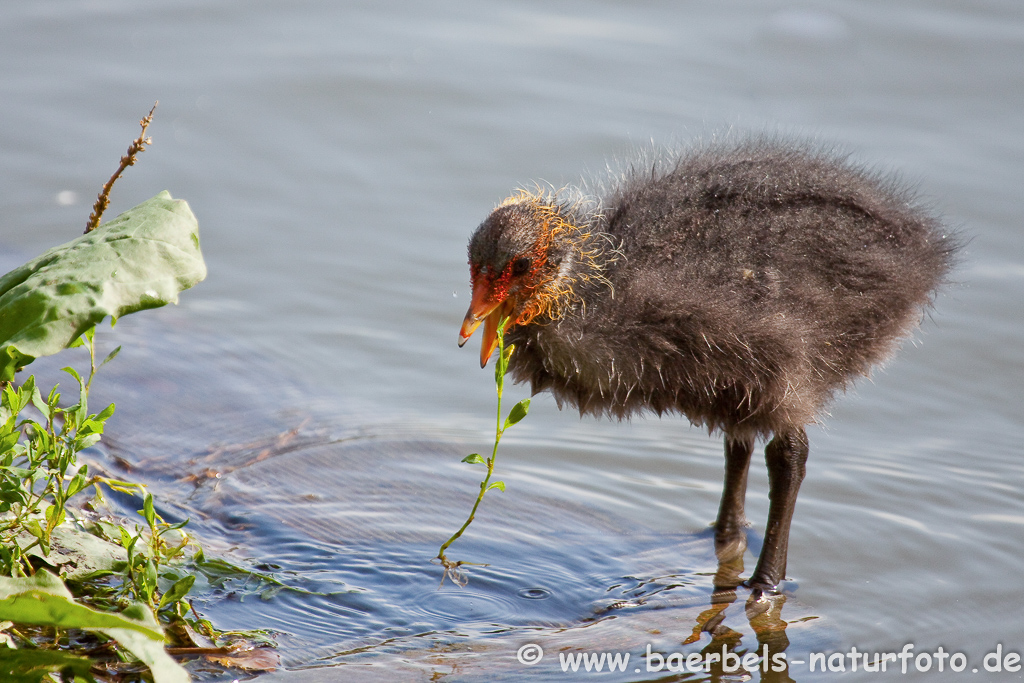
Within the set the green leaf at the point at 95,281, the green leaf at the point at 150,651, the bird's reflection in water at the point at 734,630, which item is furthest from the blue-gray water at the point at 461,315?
the green leaf at the point at 95,281

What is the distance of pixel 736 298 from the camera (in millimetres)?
3506

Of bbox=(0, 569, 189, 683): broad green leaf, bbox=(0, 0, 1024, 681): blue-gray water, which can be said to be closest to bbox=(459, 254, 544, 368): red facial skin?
bbox=(0, 0, 1024, 681): blue-gray water

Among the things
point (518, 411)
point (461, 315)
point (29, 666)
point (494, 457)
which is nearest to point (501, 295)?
point (494, 457)

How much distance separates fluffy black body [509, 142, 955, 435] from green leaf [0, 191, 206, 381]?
1.22 meters

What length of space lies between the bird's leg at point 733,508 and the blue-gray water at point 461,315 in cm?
9

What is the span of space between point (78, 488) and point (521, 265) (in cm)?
142

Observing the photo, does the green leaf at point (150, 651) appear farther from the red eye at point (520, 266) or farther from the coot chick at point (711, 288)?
the red eye at point (520, 266)

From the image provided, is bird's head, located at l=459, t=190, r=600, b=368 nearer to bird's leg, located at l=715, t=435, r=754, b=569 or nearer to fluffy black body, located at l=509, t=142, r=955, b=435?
fluffy black body, located at l=509, t=142, r=955, b=435

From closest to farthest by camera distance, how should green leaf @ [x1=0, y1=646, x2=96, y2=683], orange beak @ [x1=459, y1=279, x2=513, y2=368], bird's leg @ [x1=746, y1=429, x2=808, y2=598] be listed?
green leaf @ [x1=0, y1=646, x2=96, y2=683], orange beak @ [x1=459, y1=279, x2=513, y2=368], bird's leg @ [x1=746, y1=429, x2=808, y2=598]

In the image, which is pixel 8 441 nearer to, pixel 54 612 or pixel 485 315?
pixel 54 612

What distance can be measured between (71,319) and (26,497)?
0.44m

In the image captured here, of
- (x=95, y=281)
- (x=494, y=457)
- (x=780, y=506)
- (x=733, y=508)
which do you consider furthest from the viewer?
(x=733, y=508)

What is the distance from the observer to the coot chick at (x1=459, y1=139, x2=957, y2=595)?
11.5 ft

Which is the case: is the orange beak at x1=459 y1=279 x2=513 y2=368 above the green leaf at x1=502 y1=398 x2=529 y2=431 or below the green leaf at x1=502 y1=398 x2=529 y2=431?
above
